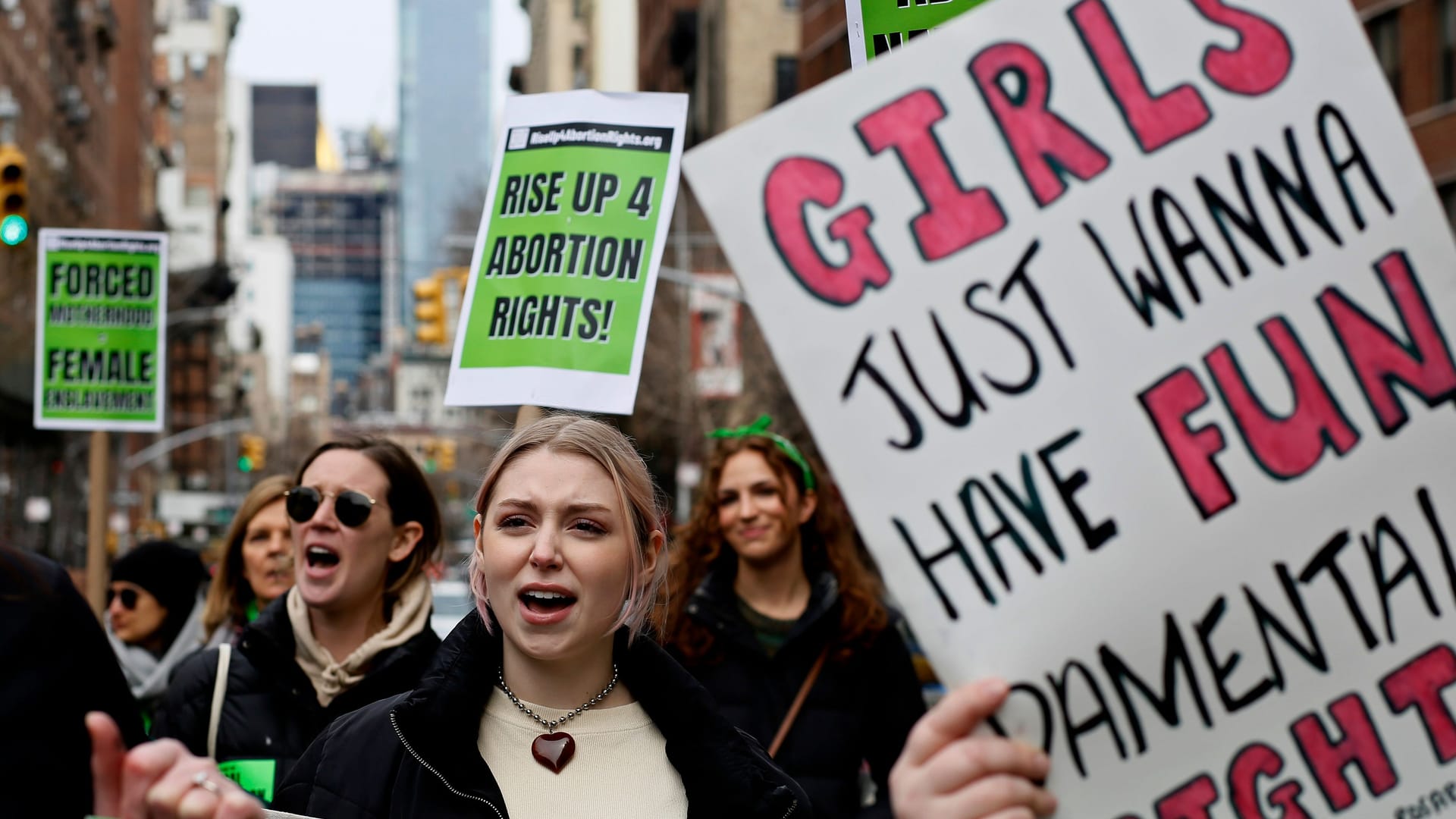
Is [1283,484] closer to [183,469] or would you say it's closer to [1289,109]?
[1289,109]

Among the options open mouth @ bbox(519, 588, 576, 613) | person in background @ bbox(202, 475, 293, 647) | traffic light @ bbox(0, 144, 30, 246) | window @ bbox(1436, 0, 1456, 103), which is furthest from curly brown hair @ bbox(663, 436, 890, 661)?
window @ bbox(1436, 0, 1456, 103)

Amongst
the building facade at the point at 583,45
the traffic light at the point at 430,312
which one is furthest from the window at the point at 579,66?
the traffic light at the point at 430,312

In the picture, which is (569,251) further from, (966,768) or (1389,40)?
(1389,40)

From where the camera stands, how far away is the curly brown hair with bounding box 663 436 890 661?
17.6 feet

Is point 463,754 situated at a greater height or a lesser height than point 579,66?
lesser

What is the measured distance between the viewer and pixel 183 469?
96938 millimetres

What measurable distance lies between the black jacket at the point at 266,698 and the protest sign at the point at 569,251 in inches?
45.1

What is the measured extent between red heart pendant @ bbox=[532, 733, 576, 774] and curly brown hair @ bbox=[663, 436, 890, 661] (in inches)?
89.9

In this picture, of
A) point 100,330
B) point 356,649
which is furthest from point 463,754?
point 100,330

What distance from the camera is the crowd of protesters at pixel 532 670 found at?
2.11m

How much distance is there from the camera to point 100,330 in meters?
8.63

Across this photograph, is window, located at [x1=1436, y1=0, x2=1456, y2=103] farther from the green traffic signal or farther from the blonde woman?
the blonde woman

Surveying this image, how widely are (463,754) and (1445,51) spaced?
28368 mm

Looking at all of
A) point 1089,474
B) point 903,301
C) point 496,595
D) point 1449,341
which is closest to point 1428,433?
point 1449,341
